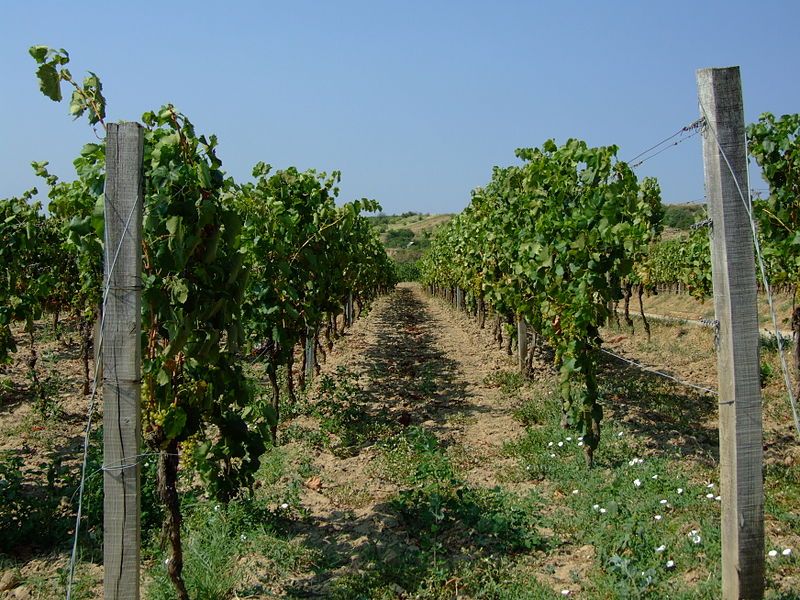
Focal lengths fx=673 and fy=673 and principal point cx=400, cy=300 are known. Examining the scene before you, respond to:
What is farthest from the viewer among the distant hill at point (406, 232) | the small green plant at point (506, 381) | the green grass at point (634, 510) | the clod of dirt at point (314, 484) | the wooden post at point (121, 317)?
the distant hill at point (406, 232)

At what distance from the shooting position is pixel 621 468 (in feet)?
18.6

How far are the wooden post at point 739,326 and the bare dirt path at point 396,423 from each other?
2125 mm

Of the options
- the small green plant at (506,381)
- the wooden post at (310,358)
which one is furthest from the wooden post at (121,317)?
the wooden post at (310,358)

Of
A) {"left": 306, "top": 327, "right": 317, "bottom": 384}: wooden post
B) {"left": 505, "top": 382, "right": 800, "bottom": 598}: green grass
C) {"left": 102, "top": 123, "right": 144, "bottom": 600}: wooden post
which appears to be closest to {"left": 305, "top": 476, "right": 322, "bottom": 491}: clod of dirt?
{"left": 505, "top": 382, "right": 800, "bottom": 598}: green grass

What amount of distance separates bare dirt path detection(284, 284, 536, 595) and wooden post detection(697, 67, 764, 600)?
2125 millimetres

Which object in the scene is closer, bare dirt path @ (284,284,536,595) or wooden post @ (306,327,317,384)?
bare dirt path @ (284,284,536,595)

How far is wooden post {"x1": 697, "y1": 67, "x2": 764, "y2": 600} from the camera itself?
3.22 meters

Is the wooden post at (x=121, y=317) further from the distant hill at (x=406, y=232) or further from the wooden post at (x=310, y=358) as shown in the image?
the distant hill at (x=406, y=232)

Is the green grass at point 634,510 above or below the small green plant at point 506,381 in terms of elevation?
below

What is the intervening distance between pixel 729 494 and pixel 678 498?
1602 millimetres

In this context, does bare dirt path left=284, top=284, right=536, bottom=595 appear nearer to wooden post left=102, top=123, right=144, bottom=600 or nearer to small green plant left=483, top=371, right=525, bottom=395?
small green plant left=483, top=371, right=525, bottom=395

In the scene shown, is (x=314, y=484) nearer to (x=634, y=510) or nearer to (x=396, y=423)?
(x=396, y=423)

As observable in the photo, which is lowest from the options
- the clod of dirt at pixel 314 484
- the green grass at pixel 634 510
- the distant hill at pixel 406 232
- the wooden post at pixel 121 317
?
the green grass at pixel 634 510

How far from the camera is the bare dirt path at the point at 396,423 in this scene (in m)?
4.72
